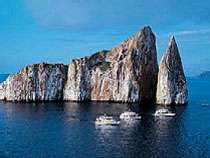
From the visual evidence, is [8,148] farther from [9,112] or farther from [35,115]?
[9,112]

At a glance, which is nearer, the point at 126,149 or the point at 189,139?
the point at 126,149

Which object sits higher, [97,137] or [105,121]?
[105,121]

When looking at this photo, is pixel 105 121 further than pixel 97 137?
Yes

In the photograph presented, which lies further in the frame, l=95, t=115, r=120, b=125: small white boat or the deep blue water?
l=95, t=115, r=120, b=125: small white boat

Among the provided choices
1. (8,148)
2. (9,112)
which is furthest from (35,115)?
(8,148)

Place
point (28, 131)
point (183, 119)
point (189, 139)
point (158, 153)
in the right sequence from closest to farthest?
point (158, 153) < point (189, 139) < point (28, 131) < point (183, 119)

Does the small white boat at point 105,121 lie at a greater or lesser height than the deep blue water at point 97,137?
greater

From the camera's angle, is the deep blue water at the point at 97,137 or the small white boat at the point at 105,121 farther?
the small white boat at the point at 105,121

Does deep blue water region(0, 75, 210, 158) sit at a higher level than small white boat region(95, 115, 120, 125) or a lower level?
lower
